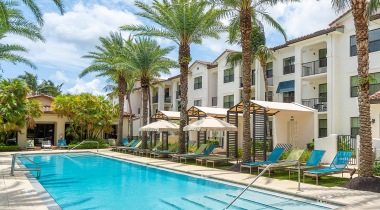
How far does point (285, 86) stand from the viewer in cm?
3198

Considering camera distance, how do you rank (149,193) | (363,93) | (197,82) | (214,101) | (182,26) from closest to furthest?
(363,93), (149,193), (182,26), (214,101), (197,82)

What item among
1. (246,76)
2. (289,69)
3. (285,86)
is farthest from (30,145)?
(246,76)

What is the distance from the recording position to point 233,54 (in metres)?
31.2

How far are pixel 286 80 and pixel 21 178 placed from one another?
937 inches

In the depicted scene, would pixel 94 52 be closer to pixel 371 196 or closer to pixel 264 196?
pixel 264 196

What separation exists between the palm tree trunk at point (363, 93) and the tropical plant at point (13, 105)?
87.0 ft

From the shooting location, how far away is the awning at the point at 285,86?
1232 inches

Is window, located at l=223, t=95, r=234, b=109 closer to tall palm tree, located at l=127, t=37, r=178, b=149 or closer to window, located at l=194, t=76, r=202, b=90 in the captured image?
window, located at l=194, t=76, r=202, b=90

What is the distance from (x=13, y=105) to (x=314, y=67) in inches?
978

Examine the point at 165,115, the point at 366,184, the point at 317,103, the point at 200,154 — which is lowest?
the point at 366,184

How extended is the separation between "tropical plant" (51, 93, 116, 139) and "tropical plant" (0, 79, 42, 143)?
4402 mm

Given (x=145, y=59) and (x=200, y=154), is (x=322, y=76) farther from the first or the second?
(x=145, y=59)

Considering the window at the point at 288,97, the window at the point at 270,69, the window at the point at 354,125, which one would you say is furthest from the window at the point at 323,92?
the window at the point at 270,69

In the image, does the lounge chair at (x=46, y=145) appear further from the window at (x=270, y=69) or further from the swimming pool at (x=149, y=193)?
the window at (x=270, y=69)
